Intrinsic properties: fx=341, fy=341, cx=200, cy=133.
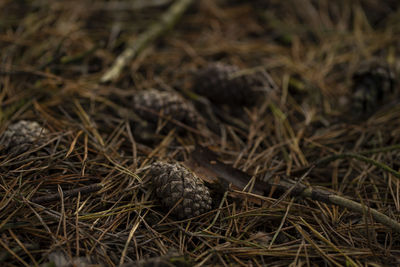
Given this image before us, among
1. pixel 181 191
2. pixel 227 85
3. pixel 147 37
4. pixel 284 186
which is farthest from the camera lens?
pixel 147 37

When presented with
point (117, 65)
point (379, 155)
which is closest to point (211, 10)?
point (117, 65)

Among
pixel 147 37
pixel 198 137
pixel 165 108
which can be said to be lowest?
pixel 198 137

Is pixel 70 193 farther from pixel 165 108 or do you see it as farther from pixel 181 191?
pixel 165 108

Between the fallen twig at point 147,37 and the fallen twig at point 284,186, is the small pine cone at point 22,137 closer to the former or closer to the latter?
the fallen twig at point 147,37

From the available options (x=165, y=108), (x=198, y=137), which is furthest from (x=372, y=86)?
(x=165, y=108)

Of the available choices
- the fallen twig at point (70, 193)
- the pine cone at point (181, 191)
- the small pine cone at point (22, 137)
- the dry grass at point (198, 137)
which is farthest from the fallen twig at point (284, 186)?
the small pine cone at point (22, 137)

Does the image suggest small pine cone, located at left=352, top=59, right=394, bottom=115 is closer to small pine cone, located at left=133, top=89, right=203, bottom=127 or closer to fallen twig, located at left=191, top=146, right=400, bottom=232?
fallen twig, located at left=191, top=146, right=400, bottom=232
